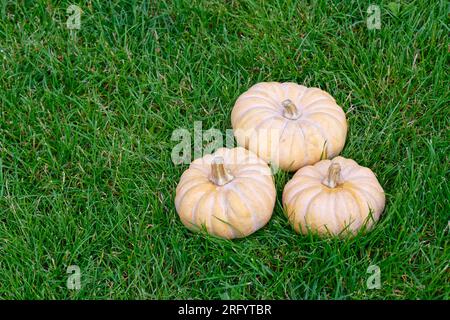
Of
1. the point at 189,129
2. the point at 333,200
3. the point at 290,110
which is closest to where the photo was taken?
the point at 333,200

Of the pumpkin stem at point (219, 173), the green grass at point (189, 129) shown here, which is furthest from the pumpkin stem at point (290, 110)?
the pumpkin stem at point (219, 173)

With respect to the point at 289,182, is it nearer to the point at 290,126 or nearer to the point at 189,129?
the point at 290,126

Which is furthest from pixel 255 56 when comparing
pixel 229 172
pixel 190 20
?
pixel 229 172

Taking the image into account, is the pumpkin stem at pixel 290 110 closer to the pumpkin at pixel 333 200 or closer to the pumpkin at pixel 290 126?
the pumpkin at pixel 290 126

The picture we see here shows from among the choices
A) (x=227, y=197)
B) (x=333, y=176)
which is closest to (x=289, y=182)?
(x=333, y=176)

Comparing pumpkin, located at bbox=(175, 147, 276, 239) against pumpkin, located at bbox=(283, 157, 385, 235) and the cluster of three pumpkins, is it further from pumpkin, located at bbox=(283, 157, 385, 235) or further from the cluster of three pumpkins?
pumpkin, located at bbox=(283, 157, 385, 235)

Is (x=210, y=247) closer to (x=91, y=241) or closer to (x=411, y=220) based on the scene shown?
(x=91, y=241)
